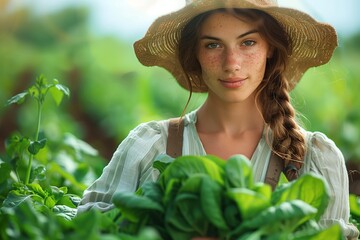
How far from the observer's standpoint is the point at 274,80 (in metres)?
3.10

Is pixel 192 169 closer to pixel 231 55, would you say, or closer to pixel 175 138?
pixel 231 55

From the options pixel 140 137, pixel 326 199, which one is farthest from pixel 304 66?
pixel 326 199

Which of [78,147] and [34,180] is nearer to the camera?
[34,180]

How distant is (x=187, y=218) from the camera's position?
6.59ft

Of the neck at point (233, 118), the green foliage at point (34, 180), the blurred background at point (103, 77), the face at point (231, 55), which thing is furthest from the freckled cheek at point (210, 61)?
the blurred background at point (103, 77)

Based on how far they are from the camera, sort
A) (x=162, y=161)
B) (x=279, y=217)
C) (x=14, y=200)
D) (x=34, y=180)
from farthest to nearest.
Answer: (x=34, y=180), (x=14, y=200), (x=162, y=161), (x=279, y=217)

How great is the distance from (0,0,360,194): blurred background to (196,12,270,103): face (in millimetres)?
1113

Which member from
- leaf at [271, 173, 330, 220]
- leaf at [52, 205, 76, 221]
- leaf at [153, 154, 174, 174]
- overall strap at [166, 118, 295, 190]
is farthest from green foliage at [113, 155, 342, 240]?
overall strap at [166, 118, 295, 190]

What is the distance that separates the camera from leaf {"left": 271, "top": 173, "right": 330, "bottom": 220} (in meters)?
2.06

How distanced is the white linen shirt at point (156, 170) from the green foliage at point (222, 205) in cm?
71

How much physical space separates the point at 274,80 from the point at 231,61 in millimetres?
389

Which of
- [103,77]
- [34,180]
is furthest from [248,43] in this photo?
[103,77]

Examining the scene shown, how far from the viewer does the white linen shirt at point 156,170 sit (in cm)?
284

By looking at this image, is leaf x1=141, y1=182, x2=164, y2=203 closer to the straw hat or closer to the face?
the face
